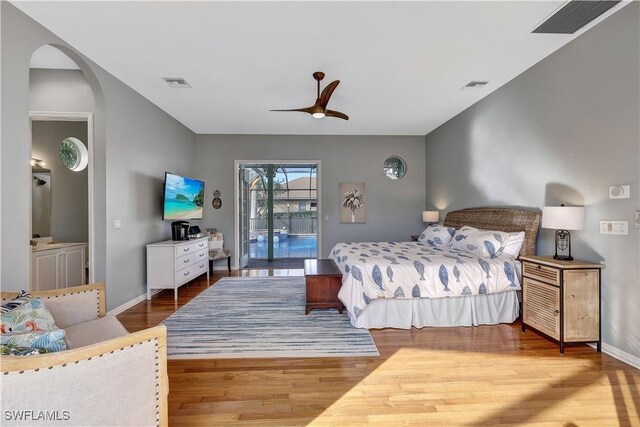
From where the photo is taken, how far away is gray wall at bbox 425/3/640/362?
90.2 inches

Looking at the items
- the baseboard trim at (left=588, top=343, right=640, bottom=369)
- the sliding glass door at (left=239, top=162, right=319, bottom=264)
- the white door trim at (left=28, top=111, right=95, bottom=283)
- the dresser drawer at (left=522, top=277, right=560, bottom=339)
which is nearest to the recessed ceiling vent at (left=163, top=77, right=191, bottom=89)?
the white door trim at (left=28, top=111, right=95, bottom=283)

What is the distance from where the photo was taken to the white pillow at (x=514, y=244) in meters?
3.24

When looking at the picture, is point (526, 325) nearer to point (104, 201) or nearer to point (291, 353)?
point (291, 353)

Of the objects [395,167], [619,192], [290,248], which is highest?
[395,167]

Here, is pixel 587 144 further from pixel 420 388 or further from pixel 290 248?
pixel 290 248

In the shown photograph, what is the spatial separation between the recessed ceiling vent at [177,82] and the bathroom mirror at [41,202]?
2400 millimetres

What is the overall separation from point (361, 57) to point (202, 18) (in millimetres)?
1586

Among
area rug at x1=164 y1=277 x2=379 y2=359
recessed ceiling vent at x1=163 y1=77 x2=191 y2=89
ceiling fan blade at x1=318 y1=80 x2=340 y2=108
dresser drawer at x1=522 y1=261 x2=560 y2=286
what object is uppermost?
recessed ceiling vent at x1=163 y1=77 x2=191 y2=89

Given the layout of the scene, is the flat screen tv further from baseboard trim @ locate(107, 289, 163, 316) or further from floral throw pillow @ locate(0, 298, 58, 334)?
floral throw pillow @ locate(0, 298, 58, 334)

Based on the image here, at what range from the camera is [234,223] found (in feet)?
20.2

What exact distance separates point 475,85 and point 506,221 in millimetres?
1880

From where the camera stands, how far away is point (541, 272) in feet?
8.76

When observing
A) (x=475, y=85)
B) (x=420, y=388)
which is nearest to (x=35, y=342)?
(x=420, y=388)

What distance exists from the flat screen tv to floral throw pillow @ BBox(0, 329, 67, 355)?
132 inches
